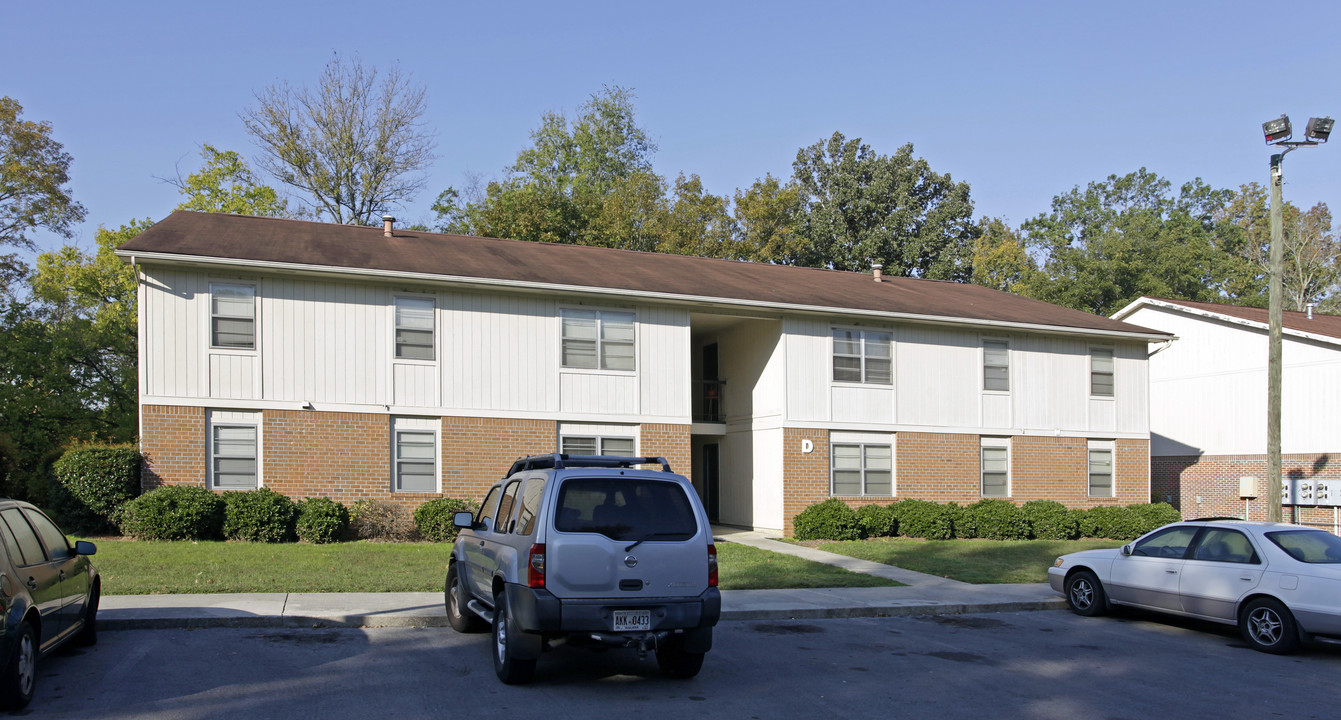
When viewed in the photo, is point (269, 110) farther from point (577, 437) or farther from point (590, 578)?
point (590, 578)

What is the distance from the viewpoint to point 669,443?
22.3 metres

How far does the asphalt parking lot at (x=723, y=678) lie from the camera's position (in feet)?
25.2

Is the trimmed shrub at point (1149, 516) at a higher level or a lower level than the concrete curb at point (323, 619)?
lower

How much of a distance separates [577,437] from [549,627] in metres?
13.8

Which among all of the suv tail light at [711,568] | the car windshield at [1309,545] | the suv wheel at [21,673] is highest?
the suv tail light at [711,568]

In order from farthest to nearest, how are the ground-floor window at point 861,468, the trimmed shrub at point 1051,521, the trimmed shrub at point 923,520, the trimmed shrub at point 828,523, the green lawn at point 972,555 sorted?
the trimmed shrub at point 1051,521 < the ground-floor window at point 861,468 < the trimmed shrub at point 923,520 < the trimmed shrub at point 828,523 < the green lawn at point 972,555

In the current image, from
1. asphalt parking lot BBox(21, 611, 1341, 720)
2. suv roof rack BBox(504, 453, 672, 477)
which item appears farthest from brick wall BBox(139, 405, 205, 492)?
suv roof rack BBox(504, 453, 672, 477)

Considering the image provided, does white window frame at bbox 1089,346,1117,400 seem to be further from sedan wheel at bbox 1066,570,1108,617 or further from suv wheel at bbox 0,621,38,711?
suv wheel at bbox 0,621,38,711

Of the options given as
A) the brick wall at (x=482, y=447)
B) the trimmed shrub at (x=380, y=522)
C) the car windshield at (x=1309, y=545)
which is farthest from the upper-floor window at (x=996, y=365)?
the trimmed shrub at (x=380, y=522)

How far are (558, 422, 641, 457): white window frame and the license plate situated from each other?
13484mm

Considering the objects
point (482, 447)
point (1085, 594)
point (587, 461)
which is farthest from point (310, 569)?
point (1085, 594)

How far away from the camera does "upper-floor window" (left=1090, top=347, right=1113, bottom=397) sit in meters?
27.0

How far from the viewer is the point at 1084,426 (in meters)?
26.6

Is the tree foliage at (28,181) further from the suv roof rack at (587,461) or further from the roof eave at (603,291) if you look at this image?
the suv roof rack at (587,461)
